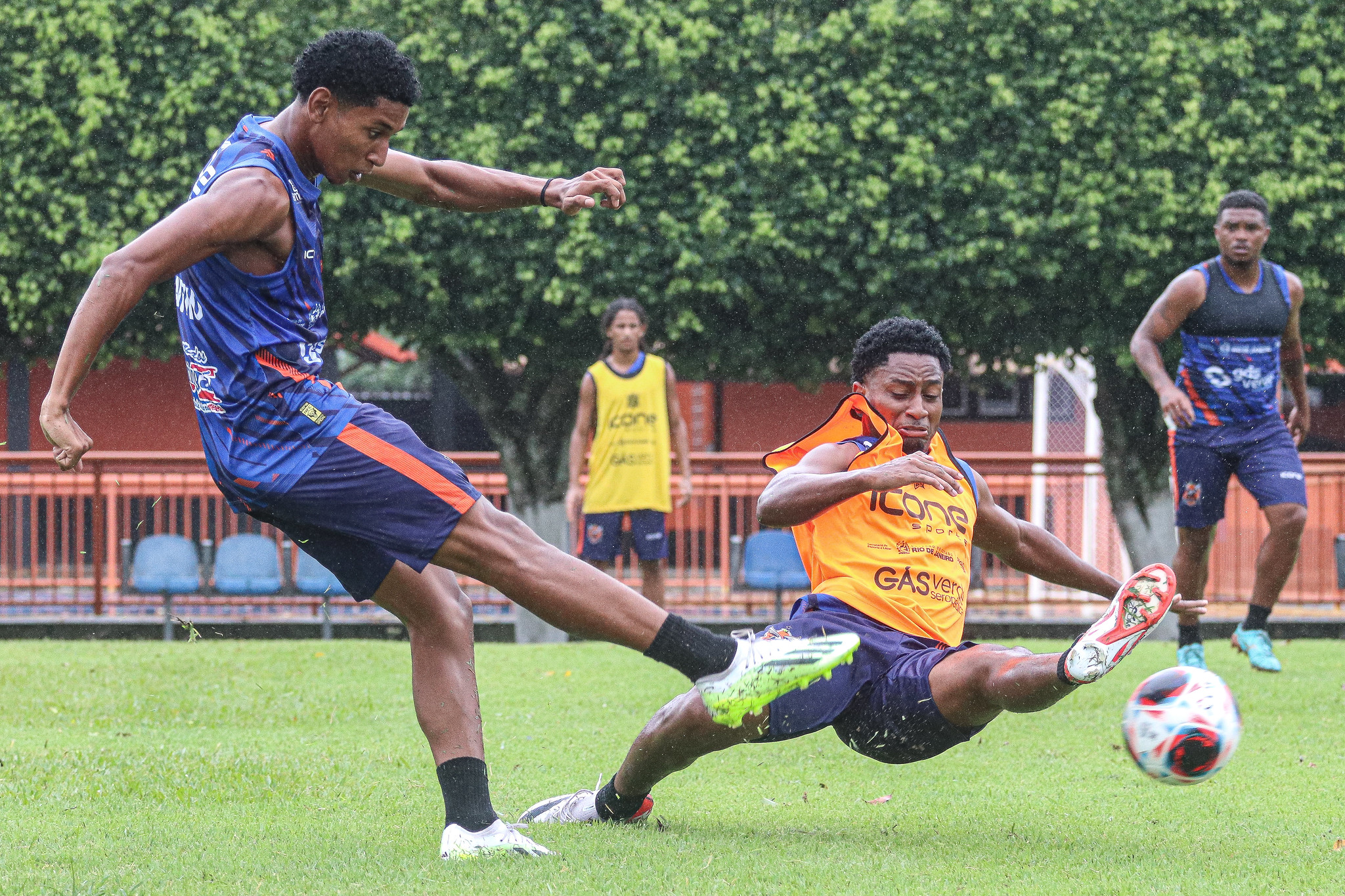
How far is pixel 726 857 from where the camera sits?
356cm

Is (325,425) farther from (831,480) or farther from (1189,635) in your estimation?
(1189,635)

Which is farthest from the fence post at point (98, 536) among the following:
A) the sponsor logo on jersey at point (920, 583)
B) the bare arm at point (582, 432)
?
the sponsor logo on jersey at point (920, 583)

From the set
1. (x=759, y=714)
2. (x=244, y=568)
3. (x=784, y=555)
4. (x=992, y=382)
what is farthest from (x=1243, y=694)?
(x=244, y=568)

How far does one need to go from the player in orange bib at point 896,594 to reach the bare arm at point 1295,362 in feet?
11.7

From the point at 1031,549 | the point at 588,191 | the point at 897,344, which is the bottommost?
the point at 1031,549

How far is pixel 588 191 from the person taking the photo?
13.4 feet

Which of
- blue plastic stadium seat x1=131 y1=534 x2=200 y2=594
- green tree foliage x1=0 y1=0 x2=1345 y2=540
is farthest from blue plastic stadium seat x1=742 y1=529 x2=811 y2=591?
blue plastic stadium seat x1=131 y1=534 x2=200 y2=594

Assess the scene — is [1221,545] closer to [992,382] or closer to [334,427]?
[992,382]

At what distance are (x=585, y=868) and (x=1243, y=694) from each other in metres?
4.71

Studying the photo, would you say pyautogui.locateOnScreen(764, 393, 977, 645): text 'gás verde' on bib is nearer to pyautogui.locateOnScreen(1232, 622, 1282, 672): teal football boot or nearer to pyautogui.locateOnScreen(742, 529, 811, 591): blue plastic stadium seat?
pyautogui.locateOnScreen(1232, 622, 1282, 672): teal football boot

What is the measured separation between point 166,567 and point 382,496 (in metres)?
9.04

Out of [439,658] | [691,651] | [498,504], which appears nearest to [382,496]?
[439,658]

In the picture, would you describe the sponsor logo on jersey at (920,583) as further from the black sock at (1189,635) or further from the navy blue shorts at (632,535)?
the navy blue shorts at (632,535)

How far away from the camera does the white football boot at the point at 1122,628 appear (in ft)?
10.8
